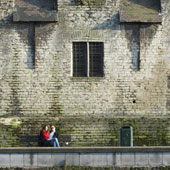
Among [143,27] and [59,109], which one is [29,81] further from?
[143,27]

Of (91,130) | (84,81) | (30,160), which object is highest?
(84,81)

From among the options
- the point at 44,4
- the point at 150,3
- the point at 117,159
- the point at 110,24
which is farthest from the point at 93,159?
the point at 150,3

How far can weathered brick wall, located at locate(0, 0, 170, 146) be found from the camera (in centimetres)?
1814

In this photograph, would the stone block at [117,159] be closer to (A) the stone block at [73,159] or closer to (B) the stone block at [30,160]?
(A) the stone block at [73,159]

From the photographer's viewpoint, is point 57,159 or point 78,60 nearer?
point 57,159

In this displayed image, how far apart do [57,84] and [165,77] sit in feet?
14.6

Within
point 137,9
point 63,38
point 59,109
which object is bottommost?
point 59,109

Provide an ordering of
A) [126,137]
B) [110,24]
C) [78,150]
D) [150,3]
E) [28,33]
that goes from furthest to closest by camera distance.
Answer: [150,3], [110,24], [28,33], [126,137], [78,150]

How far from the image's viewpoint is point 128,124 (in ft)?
59.8

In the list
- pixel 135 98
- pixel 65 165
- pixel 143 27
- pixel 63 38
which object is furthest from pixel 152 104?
pixel 65 165

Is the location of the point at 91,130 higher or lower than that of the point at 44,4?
lower

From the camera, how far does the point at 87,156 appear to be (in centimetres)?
1363

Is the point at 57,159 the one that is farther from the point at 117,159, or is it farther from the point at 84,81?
the point at 84,81

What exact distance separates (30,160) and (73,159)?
1.30 metres
